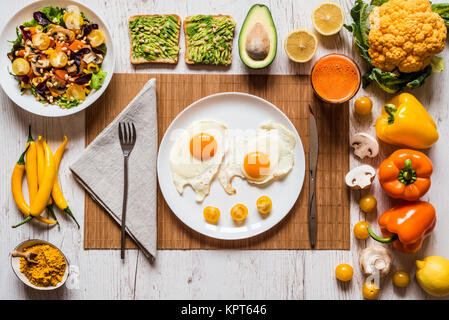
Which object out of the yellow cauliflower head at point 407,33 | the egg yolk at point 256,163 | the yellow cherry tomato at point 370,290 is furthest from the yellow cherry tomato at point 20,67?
the yellow cherry tomato at point 370,290

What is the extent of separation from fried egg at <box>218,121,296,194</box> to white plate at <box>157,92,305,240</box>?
0.12 ft

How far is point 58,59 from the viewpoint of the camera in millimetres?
2012

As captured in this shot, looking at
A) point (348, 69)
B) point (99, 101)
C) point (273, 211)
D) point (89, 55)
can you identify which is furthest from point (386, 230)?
point (89, 55)

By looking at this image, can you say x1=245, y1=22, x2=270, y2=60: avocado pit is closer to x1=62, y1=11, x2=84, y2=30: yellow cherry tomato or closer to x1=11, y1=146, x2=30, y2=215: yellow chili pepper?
x1=62, y1=11, x2=84, y2=30: yellow cherry tomato

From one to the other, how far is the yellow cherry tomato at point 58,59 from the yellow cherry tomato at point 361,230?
190 centimetres

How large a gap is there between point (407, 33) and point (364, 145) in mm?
629

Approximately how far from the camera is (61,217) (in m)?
2.12

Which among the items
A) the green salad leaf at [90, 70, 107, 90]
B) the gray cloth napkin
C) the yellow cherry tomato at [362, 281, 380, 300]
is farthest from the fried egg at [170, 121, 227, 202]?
the yellow cherry tomato at [362, 281, 380, 300]

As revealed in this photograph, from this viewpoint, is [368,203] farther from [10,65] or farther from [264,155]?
[10,65]

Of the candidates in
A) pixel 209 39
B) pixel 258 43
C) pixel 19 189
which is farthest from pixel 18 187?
pixel 258 43

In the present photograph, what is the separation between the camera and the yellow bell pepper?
1.95 meters

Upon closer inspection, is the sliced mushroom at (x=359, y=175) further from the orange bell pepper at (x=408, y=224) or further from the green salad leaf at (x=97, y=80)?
the green salad leaf at (x=97, y=80)

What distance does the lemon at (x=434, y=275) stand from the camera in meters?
1.97
